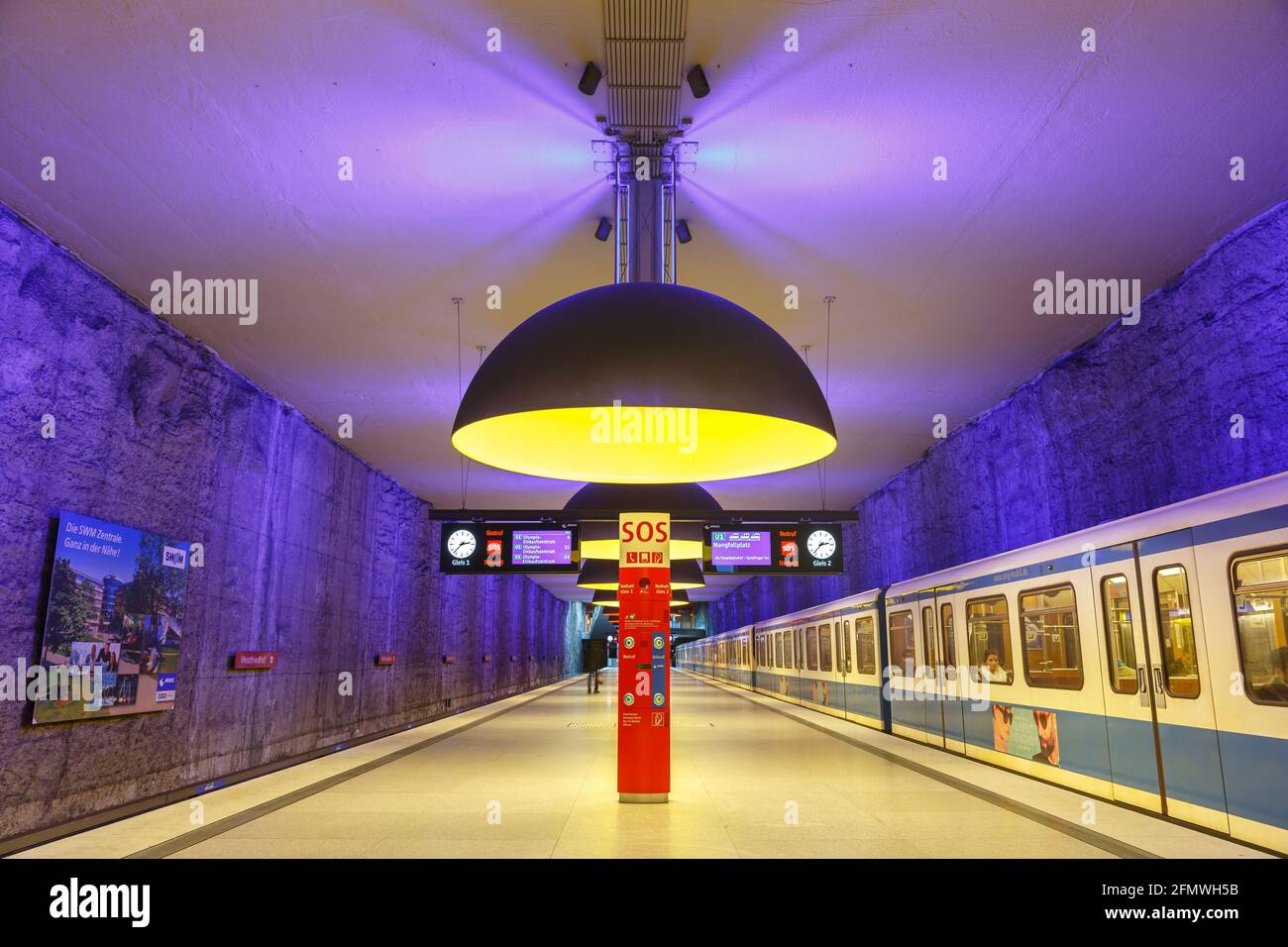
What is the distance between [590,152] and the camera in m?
5.81

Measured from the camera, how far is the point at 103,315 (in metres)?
7.20

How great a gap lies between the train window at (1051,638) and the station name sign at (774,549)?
359cm

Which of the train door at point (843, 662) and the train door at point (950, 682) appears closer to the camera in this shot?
the train door at point (950, 682)

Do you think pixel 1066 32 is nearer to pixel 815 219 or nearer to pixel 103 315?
pixel 815 219

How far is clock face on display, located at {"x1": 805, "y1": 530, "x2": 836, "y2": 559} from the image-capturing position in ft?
40.5

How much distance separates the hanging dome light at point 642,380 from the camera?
11.8ft

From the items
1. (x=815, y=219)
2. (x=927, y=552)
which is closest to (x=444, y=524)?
(x=815, y=219)

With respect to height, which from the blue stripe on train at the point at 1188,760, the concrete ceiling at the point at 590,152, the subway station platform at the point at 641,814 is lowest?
the subway station platform at the point at 641,814

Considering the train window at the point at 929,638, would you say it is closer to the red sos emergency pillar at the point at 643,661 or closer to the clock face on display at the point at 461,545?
the red sos emergency pillar at the point at 643,661

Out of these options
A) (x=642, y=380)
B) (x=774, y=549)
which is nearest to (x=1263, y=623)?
(x=642, y=380)

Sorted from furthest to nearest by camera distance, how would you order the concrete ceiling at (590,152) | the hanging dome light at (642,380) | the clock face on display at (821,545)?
the clock face on display at (821,545)
the concrete ceiling at (590,152)
the hanging dome light at (642,380)

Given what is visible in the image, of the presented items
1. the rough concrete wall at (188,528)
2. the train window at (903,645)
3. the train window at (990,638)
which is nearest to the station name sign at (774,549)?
the train window at (903,645)

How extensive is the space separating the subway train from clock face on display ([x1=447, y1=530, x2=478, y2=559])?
645 centimetres
